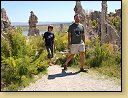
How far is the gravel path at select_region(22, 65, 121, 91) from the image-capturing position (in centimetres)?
563

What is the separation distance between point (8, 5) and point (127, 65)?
2.16 meters

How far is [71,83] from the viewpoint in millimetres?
5789

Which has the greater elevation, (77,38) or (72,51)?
(77,38)

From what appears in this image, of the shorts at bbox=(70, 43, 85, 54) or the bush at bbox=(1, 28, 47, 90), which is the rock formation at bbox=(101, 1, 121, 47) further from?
the bush at bbox=(1, 28, 47, 90)

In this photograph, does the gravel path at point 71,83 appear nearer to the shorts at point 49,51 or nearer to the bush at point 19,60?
the bush at point 19,60

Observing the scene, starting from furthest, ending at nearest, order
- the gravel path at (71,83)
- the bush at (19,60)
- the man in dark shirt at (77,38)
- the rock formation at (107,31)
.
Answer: the rock formation at (107,31) < the man in dark shirt at (77,38) < the bush at (19,60) < the gravel path at (71,83)

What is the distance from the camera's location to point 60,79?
591 centimetres

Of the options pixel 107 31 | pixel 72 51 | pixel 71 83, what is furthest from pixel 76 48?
pixel 107 31

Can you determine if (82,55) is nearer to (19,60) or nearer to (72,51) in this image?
(72,51)

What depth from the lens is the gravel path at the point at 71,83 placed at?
5629mm

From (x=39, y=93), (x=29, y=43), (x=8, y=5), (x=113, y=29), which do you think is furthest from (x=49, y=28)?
(x=113, y=29)

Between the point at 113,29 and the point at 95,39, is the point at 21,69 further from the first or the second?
the point at 113,29

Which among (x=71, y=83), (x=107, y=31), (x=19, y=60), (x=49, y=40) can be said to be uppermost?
(x=107, y=31)

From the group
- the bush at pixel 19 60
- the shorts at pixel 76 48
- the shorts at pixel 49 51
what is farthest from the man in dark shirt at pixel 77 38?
the shorts at pixel 49 51
